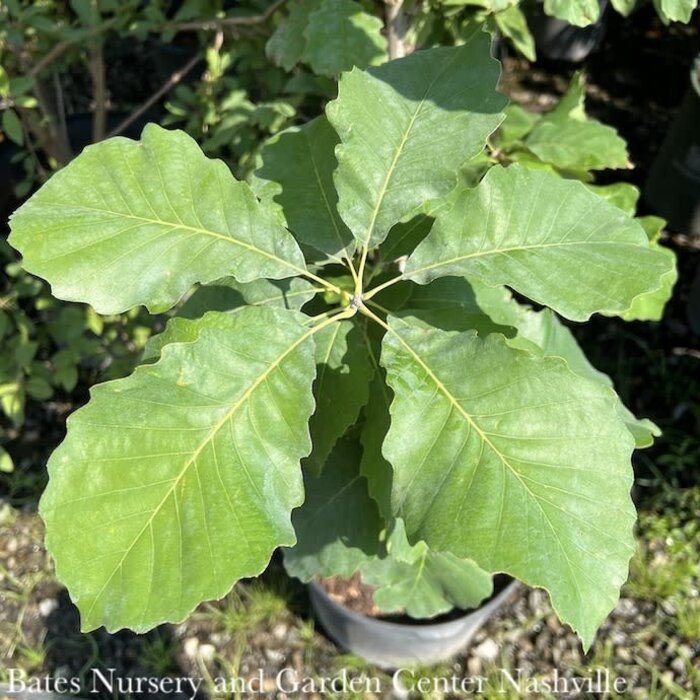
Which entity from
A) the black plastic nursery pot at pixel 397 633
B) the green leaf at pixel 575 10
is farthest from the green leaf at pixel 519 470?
the black plastic nursery pot at pixel 397 633

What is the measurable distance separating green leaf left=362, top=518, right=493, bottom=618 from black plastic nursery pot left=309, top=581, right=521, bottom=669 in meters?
0.11

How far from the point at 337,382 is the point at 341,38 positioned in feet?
2.17

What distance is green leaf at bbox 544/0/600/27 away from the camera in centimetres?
112

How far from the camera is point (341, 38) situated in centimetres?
132

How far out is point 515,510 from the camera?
835 mm

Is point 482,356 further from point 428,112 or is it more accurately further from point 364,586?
point 364,586

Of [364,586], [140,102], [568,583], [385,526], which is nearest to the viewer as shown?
[568,583]

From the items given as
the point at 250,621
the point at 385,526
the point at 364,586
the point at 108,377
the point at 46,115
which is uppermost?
the point at 46,115

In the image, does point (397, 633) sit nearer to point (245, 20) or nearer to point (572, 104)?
point (572, 104)

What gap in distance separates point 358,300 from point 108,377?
4.29 ft

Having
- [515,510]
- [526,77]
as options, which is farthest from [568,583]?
[526,77]

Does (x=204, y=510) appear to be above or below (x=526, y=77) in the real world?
above

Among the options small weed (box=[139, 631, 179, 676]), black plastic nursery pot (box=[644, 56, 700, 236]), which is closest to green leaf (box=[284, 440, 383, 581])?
small weed (box=[139, 631, 179, 676])

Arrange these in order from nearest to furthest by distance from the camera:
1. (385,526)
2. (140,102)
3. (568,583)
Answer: (568,583) < (385,526) < (140,102)
